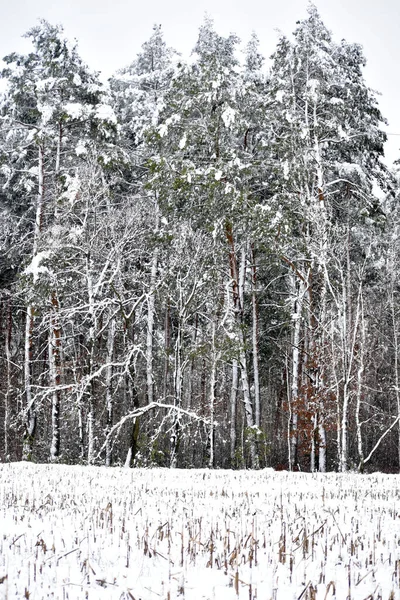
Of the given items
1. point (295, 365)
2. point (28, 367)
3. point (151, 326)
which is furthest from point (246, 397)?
point (28, 367)

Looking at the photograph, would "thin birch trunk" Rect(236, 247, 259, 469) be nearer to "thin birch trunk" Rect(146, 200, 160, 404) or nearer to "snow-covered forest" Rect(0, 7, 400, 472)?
"snow-covered forest" Rect(0, 7, 400, 472)

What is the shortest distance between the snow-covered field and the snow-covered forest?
8.64 meters

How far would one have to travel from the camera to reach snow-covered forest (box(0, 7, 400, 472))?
17828mm

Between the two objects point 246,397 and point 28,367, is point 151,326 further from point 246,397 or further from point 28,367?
point 246,397

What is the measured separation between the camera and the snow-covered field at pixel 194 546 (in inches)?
144

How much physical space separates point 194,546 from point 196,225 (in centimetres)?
1705

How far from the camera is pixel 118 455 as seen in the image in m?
24.9

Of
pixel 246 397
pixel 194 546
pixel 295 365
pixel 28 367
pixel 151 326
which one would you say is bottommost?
pixel 194 546

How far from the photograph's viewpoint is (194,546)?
4.55 m

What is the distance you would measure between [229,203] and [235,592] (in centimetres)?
1610

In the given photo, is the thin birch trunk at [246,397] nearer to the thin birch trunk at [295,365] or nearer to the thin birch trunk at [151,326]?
the thin birch trunk at [295,365]

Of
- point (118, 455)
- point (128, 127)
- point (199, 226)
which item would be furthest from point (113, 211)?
point (118, 455)

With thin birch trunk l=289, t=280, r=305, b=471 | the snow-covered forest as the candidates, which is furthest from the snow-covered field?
thin birch trunk l=289, t=280, r=305, b=471

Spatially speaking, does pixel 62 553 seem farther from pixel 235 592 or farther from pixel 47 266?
pixel 47 266
